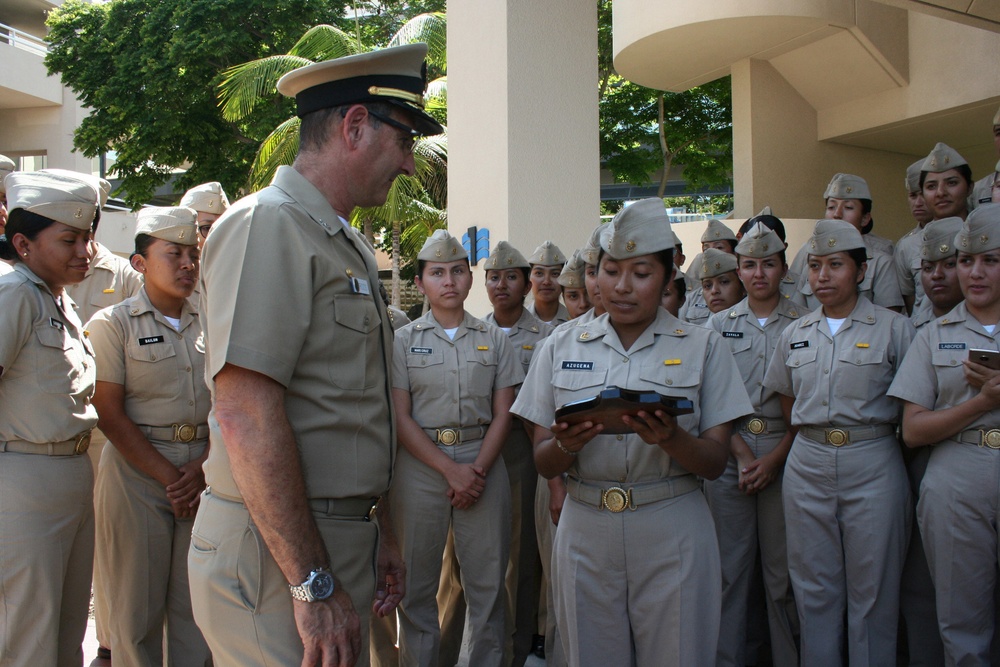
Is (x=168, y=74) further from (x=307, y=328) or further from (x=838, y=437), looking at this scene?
(x=307, y=328)

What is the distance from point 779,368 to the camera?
4258mm

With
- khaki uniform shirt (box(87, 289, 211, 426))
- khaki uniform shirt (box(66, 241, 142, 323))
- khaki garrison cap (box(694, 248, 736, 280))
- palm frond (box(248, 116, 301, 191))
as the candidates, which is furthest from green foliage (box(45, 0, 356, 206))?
khaki uniform shirt (box(87, 289, 211, 426))

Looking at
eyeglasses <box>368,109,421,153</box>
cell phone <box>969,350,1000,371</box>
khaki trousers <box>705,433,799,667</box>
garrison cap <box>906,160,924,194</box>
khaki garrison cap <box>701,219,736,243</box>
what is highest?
garrison cap <box>906,160,924,194</box>

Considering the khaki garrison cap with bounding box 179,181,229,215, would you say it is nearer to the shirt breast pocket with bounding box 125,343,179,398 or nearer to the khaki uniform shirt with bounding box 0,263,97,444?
the shirt breast pocket with bounding box 125,343,179,398

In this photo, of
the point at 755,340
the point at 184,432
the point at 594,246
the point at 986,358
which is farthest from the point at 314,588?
the point at 755,340

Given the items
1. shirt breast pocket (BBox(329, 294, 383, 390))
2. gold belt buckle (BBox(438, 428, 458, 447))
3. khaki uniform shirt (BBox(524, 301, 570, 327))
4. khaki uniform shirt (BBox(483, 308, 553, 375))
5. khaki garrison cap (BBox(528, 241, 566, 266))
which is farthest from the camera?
khaki garrison cap (BBox(528, 241, 566, 266))

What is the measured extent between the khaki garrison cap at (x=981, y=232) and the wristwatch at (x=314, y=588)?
10.2 feet

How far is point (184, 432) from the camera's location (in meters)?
3.87

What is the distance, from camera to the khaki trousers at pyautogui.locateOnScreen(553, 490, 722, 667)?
2.82m

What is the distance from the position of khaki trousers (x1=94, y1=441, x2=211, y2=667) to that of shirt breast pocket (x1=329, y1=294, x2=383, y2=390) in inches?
84.8

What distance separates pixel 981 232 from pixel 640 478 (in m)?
1.96

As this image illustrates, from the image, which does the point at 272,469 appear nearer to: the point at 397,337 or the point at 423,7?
the point at 397,337

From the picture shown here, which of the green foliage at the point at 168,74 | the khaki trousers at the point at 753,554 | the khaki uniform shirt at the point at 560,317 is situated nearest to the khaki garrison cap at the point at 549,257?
the khaki uniform shirt at the point at 560,317

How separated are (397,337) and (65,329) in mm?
1656
